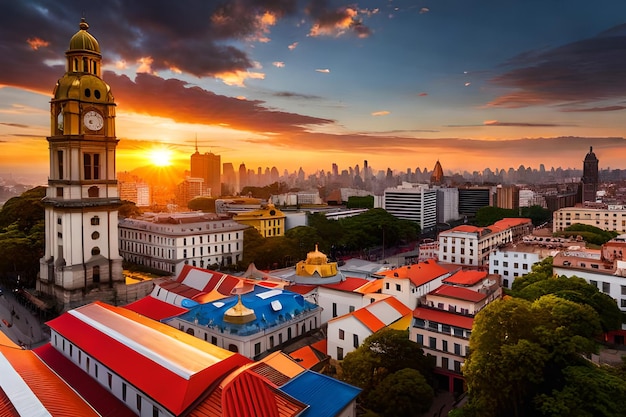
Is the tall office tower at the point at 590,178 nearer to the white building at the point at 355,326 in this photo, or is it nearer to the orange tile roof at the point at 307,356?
the white building at the point at 355,326

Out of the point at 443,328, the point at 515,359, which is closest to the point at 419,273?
the point at 443,328

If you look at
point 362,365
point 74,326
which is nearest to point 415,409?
point 362,365

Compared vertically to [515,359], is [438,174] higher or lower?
higher

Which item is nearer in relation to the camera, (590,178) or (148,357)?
(148,357)

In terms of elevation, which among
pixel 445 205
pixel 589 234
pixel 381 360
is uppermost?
pixel 445 205

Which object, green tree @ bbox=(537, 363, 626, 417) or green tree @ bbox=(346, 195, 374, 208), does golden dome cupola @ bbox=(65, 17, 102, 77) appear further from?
green tree @ bbox=(346, 195, 374, 208)

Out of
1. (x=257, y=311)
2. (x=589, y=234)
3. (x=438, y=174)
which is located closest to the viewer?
(x=257, y=311)

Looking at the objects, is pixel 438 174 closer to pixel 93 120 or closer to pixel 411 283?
pixel 411 283
